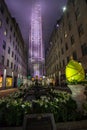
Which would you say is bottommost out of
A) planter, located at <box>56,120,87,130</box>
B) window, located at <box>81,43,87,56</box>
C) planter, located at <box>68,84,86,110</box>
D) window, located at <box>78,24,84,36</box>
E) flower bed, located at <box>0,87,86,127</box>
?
planter, located at <box>56,120,87,130</box>

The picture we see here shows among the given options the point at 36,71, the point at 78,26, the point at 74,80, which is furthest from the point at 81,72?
the point at 36,71

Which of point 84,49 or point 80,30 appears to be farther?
point 80,30

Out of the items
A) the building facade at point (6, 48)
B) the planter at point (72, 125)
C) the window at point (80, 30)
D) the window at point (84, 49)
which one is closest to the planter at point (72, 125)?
the planter at point (72, 125)

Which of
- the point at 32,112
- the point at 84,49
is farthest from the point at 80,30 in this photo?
the point at 32,112

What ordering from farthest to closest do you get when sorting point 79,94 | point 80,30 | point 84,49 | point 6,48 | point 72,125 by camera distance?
point 6,48
point 80,30
point 84,49
point 79,94
point 72,125

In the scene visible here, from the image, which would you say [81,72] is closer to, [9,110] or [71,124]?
[71,124]

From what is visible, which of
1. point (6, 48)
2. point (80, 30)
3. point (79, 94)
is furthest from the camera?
point (6, 48)

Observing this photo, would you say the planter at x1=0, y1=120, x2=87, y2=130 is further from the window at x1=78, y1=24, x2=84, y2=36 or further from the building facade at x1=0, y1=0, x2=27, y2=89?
the building facade at x1=0, y1=0, x2=27, y2=89

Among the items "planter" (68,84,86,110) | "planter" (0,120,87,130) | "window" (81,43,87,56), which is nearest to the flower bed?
"planter" (0,120,87,130)

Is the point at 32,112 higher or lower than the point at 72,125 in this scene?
higher

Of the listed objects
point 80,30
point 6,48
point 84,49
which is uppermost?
point 80,30

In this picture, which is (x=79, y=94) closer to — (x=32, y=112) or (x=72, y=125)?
(x=72, y=125)

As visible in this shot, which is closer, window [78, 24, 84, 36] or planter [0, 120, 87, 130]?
planter [0, 120, 87, 130]

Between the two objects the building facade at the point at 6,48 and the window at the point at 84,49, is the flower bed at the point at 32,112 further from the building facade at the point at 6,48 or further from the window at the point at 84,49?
the building facade at the point at 6,48
